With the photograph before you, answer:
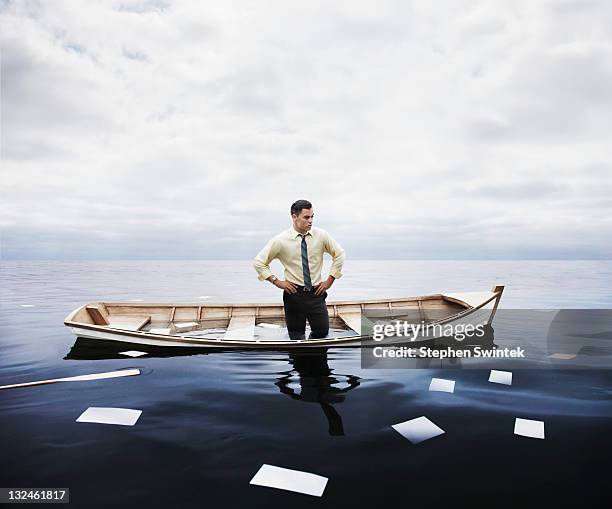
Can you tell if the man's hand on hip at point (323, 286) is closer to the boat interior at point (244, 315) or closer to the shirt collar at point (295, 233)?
the shirt collar at point (295, 233)

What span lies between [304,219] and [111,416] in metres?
3.71

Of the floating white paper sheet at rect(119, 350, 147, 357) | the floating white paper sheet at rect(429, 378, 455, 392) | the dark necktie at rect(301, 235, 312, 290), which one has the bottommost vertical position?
the floating white paper sheet at rect(429, 378, 455, 392)

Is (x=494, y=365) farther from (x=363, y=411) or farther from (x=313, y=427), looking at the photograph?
(x=313, y=427)

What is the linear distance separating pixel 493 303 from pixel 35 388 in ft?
25.8

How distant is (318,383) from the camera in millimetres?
5734

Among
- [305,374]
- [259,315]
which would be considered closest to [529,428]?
[305,374]

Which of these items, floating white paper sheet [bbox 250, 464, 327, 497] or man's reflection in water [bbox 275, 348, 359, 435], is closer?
floating white paper sheet [bbox 250, 464, 327, 497]

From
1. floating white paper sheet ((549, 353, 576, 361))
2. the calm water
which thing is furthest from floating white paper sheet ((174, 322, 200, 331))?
floating white paper sheet ((549, 353, 576, 361))

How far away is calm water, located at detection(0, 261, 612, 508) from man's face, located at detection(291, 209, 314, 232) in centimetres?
229

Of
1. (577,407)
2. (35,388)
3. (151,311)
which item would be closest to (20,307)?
(151,311)

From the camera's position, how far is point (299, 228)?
6.55 meters

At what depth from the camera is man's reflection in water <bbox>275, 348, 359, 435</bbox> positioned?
15.1 ft

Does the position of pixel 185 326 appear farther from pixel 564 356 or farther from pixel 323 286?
pixel 564 356

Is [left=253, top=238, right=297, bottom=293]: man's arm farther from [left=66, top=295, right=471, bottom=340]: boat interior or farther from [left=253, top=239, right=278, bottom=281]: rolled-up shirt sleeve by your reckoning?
[left=66, top=295, right=471, bottom=340]: boat interior
